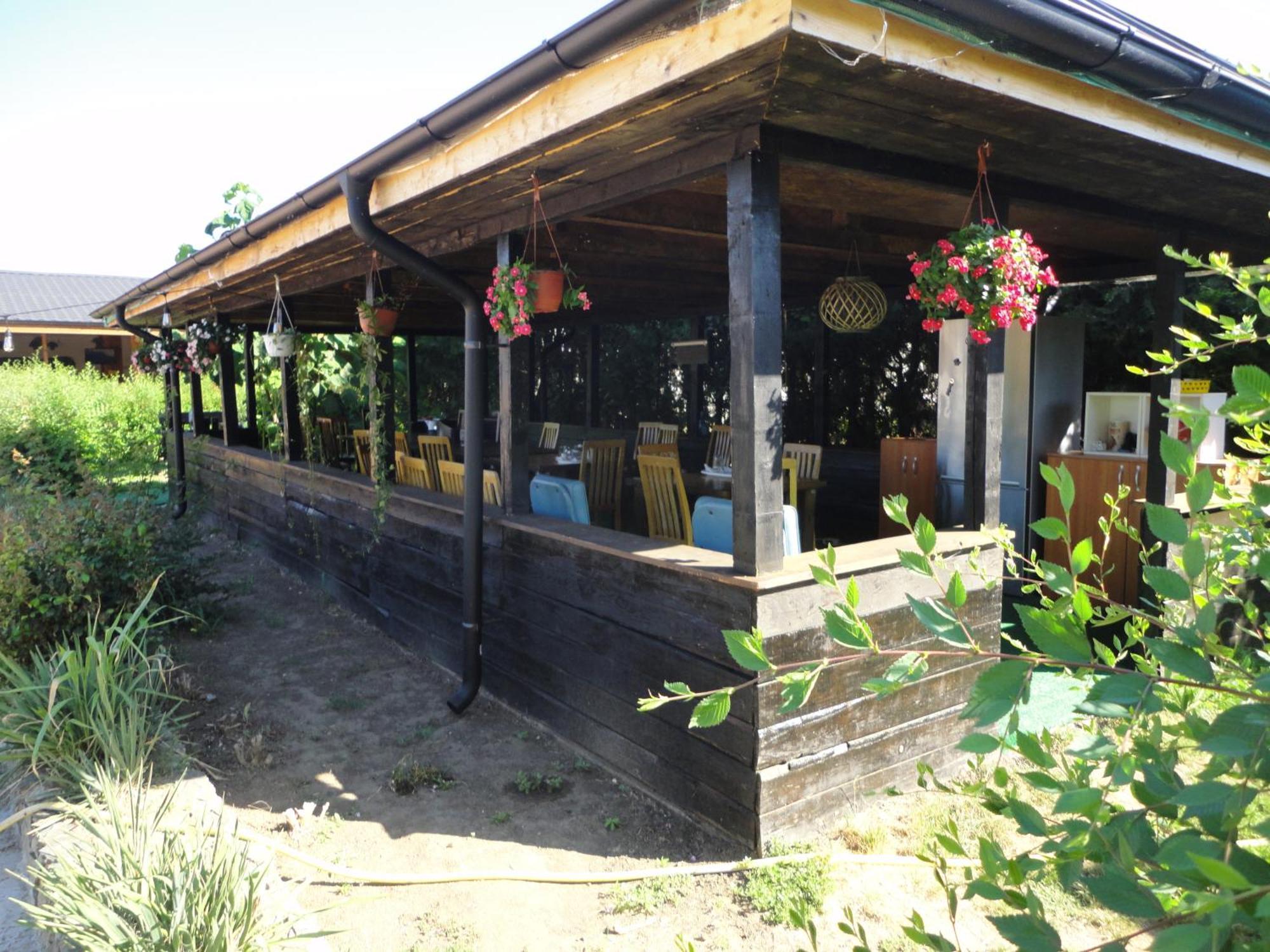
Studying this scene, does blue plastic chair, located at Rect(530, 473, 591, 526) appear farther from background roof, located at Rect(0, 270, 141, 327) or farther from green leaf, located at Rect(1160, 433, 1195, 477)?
background roof, located at Rect(0, 270, 141, 327)

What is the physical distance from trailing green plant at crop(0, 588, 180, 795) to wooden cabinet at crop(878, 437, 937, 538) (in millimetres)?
4155

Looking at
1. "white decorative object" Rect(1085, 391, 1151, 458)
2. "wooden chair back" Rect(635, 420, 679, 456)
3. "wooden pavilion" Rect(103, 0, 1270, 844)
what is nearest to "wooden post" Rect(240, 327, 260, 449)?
"wooden chair back" Rect(635, 420, 679, 456)

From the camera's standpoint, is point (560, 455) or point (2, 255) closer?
point (560, 455)

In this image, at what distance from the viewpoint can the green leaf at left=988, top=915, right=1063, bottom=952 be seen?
0.75 metres

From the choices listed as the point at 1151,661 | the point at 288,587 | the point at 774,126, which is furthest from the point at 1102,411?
the point at 288,587

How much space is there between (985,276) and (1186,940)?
2.60 m

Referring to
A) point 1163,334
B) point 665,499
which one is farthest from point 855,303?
point 665,499

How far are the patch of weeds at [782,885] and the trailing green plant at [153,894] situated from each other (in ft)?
4.17

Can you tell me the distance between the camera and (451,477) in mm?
5059

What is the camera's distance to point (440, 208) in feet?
13.3

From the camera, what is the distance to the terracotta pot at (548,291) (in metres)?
3.67

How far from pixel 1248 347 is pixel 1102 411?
2828mm

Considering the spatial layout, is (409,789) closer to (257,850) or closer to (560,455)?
(257,850)

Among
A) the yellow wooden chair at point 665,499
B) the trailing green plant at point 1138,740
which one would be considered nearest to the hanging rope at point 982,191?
the yellow wooden chair at point 665,499
